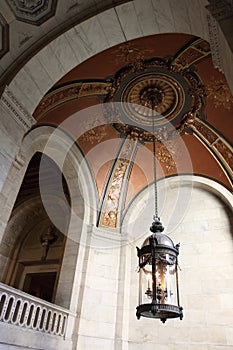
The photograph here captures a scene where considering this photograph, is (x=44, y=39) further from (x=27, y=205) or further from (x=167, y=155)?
(x=27, y=205)

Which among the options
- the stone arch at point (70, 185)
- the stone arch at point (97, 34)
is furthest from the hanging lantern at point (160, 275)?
the stone arch at point (70, 185)

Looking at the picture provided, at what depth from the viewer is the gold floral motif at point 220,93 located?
5.23 meters

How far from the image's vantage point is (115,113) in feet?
20.3

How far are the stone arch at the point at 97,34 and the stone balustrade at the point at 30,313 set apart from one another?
259cm

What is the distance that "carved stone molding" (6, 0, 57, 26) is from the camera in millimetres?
3219

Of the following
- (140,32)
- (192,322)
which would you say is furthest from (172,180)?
(140,32)

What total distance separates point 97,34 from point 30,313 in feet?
13.5

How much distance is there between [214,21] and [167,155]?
14.8ft

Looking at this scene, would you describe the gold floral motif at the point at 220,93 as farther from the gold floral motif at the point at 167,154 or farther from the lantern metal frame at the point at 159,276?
the lantern metal frame at the point at 159,276

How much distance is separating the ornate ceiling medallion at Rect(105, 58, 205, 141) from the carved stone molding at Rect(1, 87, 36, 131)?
8.11 feet

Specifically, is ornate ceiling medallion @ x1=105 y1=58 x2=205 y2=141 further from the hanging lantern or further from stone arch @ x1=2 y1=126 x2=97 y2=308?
the hanging lantern

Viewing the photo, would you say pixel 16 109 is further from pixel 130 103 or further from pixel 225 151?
pixel 225 151

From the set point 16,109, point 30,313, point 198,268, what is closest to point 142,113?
point 16,109

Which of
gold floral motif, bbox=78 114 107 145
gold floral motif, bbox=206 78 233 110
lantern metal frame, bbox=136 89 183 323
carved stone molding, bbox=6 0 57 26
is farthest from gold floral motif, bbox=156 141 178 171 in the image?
carved stone molding, bbox=6 0 57 26
